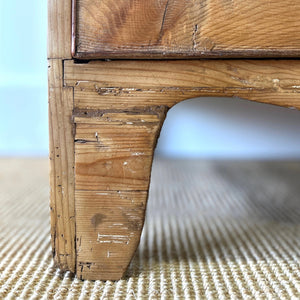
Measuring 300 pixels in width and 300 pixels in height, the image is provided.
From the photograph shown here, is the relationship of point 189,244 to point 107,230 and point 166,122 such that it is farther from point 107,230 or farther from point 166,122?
point 166,122

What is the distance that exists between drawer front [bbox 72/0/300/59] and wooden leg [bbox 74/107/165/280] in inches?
2.9

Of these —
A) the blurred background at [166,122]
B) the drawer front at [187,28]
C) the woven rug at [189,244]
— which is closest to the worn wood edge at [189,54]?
the drawer front at [187,28]

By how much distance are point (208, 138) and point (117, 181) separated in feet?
3.61

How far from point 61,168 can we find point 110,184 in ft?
0.21

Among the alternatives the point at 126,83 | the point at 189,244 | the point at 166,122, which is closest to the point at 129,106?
the point at 126,83

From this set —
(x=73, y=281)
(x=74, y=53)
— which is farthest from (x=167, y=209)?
(x=74, y=53)

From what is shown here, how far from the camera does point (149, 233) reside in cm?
70

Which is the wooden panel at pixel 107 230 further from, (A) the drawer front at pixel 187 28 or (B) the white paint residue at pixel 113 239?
(A) the drawer front at pixel 187 28

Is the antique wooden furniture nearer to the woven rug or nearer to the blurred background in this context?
the woven rug

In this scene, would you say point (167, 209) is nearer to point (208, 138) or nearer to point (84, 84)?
point (84, 84)

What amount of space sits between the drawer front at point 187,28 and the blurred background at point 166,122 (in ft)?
3.37

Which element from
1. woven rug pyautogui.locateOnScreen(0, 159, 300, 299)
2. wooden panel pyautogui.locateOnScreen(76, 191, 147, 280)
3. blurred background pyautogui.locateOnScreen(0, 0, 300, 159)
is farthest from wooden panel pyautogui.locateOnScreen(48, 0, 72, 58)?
blurred background pyautogui.locateOnScreen(0, 0, 300, 159)

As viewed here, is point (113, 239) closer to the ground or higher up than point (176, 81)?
closer to the ground

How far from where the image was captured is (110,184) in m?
0.47
